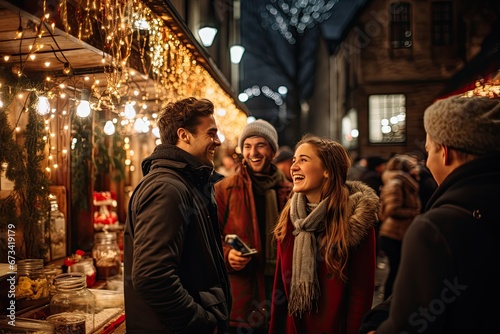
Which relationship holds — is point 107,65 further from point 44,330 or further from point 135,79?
point 44,330

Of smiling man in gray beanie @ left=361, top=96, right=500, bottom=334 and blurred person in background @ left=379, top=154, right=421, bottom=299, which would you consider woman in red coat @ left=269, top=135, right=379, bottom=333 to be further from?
blurred person in background @ left=379, top=154, right=421, bottom=299

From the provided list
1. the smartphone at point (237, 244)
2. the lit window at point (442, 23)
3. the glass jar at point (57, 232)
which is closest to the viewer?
the smartphone at point (237, 244)

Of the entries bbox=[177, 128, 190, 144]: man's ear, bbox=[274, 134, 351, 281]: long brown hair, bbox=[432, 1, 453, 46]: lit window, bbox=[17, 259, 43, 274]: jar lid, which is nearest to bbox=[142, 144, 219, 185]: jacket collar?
bbox=[177, 128, 190, 144]: man's ear

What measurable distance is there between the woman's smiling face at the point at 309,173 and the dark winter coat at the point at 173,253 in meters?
0.77

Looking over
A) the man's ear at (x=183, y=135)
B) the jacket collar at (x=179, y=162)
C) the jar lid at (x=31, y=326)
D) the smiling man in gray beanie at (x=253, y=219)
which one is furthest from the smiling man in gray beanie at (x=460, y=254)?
the jar lid at (x=31, y=326)

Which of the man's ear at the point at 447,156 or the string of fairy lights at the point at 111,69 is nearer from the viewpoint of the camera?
the man's ear at the point at 447,156

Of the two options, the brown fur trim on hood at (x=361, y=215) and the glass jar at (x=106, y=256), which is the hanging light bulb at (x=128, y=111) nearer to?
the glass jar at (x=106, y=256)

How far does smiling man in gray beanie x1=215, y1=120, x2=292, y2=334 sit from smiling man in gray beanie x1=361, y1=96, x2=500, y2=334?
2.02 metres

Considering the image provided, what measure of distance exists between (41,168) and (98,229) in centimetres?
178

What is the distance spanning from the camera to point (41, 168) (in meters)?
3.71

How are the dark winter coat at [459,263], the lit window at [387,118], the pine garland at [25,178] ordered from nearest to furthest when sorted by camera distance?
1. the dark winter coat at [459,263]
2. the pine garland at [25,178]
3. the lit window at [387,118]

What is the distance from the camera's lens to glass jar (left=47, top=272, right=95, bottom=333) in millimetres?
3166

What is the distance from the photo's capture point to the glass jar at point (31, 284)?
3.22m

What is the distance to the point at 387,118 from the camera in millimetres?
22594
